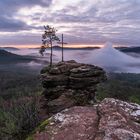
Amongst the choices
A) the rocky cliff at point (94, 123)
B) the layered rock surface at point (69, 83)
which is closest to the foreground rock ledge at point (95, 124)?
the rocky cliff at point (94, 123)

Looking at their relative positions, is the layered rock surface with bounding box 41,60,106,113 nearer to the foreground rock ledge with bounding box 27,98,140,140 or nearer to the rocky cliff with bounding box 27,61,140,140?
the rocky cliff with bounding box 27,61,140,140

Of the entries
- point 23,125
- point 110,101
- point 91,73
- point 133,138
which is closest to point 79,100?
point 91,73

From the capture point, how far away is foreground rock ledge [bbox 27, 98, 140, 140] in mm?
8266

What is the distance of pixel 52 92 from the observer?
3794cm

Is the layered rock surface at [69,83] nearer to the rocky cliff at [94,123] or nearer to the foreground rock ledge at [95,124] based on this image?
the rocky cliff at [94,123]

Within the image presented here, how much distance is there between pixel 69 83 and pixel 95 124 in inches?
1133

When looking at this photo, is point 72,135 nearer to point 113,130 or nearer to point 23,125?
point 113,130

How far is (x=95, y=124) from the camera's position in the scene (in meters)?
8.87

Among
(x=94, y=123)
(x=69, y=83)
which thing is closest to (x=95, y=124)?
(x=94, y=123)

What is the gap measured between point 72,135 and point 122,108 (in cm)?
213

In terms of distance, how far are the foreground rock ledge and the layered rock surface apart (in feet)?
82.2

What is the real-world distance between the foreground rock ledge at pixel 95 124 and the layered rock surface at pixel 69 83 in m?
25.0

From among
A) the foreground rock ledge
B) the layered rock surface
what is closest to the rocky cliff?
the foreground rock ledge

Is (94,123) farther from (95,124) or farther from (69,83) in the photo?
(69,83)
